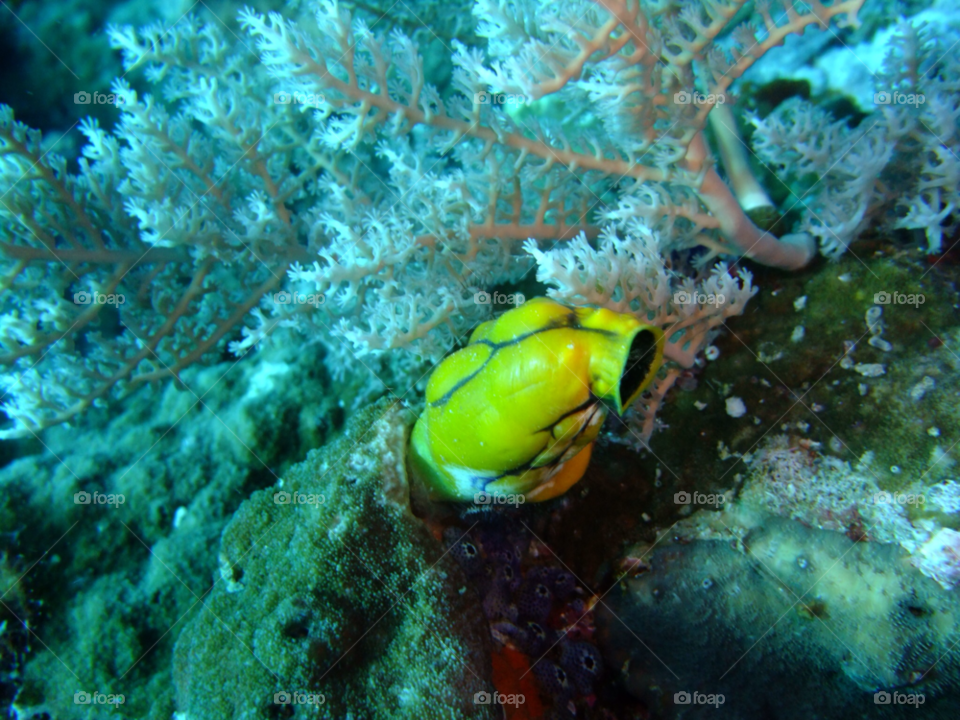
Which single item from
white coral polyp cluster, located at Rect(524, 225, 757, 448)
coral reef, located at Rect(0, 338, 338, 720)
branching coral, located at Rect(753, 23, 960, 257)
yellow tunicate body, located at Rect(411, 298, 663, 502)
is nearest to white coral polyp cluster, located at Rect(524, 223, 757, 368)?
white coral polyp cluster, located at Rect(524, 225, 757, 448)

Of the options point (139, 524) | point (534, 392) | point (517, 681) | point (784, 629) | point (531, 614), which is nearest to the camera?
point (534, 392)

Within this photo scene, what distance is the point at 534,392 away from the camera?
1935mm

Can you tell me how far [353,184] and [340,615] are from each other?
2786 mm

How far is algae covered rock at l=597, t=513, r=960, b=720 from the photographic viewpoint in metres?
2.31

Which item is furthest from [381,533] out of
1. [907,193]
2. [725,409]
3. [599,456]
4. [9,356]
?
[907,193]

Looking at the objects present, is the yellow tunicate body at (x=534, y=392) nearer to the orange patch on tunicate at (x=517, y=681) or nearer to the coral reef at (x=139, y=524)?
the orange patch on tunicate at (x=517, y=681)

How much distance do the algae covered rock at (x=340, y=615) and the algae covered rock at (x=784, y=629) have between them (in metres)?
1.05

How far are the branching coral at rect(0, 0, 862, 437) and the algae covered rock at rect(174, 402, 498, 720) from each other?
35.7 inches

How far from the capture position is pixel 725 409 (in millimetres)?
2803

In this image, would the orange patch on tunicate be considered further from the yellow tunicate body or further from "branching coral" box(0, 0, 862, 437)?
"branching coral" box(0, 0, 862, 437)

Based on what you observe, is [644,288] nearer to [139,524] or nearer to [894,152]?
[894,152]

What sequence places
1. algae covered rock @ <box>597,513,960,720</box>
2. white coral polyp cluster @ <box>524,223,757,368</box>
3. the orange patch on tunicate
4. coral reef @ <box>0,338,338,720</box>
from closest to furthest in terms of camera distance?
white coral polyp cluster @ <box>524,223,757,368</box>, algae covered rock @ <box>597,513,960,720</box>, the orange patch on tunicate, coral reef @ <box>0,338,338,720</box>

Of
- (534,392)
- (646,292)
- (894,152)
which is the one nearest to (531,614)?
(534,392)

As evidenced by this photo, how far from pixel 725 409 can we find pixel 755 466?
0.35m
